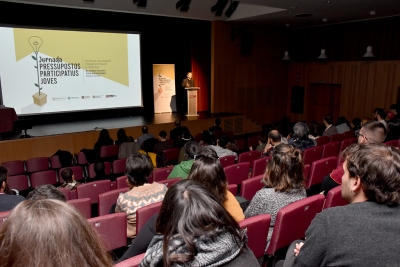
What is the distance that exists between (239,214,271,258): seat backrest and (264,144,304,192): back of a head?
0.36 meters

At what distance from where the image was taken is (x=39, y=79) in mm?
8672

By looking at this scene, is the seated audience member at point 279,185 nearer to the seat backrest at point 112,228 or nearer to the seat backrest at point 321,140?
the seat backrest at point 112,228

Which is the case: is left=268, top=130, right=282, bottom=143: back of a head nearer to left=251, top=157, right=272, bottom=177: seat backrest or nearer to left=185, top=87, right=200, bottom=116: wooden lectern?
left=251, top=157, right=272, bottom=177: seat backrest

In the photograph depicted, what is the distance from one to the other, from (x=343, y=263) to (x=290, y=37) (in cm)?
1262

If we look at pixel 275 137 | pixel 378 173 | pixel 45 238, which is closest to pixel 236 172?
pixel 275 137

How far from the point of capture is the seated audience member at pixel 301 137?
443cm

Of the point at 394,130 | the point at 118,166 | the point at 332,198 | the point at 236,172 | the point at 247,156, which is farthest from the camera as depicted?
the point at 394,130

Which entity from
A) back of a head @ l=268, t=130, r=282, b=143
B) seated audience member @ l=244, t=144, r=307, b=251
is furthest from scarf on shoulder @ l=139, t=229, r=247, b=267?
back of a head @ l=268, t=130, r=282, b=143

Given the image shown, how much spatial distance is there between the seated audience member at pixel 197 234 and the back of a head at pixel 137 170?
4.97 ft

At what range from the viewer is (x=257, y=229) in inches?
75.4

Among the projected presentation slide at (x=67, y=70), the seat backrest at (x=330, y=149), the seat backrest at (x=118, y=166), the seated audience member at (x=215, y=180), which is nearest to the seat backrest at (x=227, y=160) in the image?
the seat backrest at (x=330, y=149)

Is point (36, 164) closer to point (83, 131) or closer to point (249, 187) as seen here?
point (83, 131)

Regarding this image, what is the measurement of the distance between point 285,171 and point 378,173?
1.02 metres

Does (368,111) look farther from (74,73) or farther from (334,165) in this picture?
(74,73)
